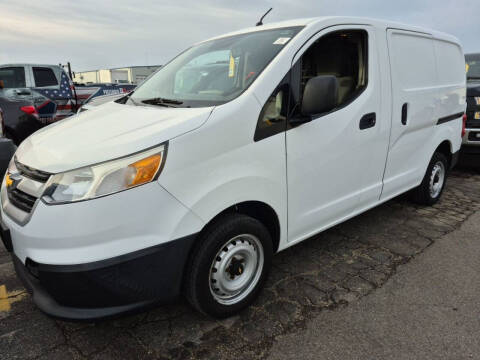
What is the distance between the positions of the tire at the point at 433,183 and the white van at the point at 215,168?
86 cm

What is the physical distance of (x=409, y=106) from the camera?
3223mm

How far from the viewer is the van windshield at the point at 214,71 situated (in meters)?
2.27

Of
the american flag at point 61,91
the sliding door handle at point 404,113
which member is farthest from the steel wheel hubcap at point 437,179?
the american flag at point 61,91

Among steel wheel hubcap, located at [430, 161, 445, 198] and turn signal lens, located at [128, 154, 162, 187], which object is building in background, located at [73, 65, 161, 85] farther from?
turn signal lens, located at [128, 154, 162, 187]

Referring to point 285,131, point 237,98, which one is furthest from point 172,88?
point 285,131

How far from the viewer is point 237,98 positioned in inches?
82.2

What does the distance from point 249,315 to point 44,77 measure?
277 inches

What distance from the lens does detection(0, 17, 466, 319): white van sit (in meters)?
1.70

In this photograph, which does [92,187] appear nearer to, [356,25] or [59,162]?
[59,162]

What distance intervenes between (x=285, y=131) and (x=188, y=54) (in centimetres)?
134

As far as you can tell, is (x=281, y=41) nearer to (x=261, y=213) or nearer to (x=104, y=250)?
(x=261, y=213)

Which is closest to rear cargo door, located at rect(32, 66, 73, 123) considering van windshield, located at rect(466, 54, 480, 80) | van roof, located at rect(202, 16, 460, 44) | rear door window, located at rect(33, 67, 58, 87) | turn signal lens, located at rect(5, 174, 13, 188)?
rear door window, located at rect(33, 67, 58, 87)

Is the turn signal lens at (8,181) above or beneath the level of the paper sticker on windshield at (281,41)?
beneath

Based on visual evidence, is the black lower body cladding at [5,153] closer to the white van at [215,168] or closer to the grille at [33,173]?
the white van at [215,168]
